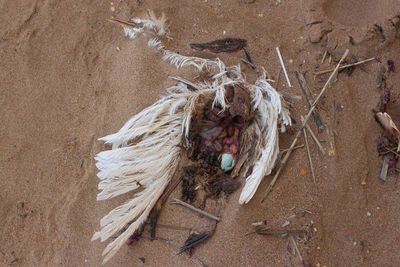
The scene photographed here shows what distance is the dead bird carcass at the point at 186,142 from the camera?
168 cm

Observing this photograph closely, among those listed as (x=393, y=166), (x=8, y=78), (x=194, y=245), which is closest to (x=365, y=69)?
(x=393, y=166)

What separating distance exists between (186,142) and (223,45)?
728 mm

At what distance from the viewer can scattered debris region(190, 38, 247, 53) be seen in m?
2.04

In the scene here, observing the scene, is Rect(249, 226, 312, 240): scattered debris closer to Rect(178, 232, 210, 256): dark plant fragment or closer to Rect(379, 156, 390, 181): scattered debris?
Rect(178, 232, 210, 256): dark plant fragment

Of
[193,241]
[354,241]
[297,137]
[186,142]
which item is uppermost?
[297,137]

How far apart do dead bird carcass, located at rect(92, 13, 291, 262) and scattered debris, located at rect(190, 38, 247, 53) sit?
12.2 inches

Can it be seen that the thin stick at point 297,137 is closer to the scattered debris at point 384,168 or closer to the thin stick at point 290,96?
the thin stick at point 290,96

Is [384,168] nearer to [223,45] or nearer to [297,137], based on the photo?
[297,137]

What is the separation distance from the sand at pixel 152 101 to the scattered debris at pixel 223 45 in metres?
0.04

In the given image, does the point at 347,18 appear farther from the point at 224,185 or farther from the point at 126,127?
the point at 126,127

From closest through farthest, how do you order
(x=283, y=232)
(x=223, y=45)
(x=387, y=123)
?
(x=283, y=232), (x=387, y=123), (x=223, y=45)

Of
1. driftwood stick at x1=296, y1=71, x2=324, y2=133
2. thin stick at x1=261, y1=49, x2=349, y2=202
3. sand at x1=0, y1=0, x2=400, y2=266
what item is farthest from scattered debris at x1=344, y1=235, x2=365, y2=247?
driftwood stick at x1=296, y1=71, x2=324, y2=133

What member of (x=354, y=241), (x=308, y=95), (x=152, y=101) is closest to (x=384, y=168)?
(x=354, y=241)

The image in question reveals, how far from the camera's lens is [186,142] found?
69.9 inches
